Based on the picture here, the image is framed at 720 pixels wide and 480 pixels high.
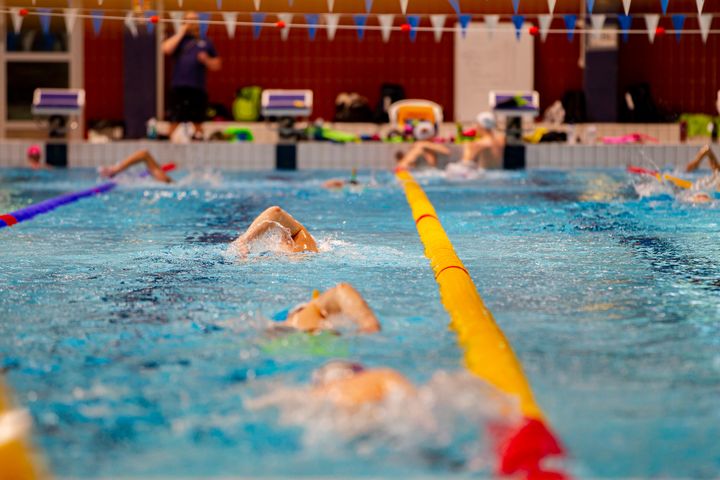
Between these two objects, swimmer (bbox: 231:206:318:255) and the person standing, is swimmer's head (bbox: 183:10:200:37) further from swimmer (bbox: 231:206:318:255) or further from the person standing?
swimmer (bbox: 231:206:318:255)

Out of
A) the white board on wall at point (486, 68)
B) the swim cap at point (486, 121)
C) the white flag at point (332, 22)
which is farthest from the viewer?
the white board on wall at point (486, 68)

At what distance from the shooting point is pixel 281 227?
5.62 m

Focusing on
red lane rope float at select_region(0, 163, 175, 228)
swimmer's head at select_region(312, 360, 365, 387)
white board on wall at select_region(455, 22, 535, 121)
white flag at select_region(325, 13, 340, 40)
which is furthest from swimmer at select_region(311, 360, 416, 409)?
white board on wall at select_region(455, 22, 535, 121)

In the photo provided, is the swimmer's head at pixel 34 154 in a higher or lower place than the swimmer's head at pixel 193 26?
lower

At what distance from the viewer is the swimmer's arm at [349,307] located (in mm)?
3754

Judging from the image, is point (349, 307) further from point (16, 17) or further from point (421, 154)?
point (421, 154)

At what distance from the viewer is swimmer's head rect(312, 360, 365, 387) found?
286 centimetres

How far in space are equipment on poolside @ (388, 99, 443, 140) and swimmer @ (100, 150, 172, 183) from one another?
3.98 metres

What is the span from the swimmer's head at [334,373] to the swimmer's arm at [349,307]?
30.6 inches

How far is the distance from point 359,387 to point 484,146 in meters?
10.4

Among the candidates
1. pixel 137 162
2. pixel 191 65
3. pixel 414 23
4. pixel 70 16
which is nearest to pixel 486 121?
pixel 414 23

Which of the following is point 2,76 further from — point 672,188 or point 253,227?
point 253,227

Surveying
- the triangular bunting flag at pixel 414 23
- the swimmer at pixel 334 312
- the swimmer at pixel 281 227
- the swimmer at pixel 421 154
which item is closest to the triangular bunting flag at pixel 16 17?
the triangular bunting flag at pixel 414 23

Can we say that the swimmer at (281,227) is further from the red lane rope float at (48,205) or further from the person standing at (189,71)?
the person standing at (189,71)
